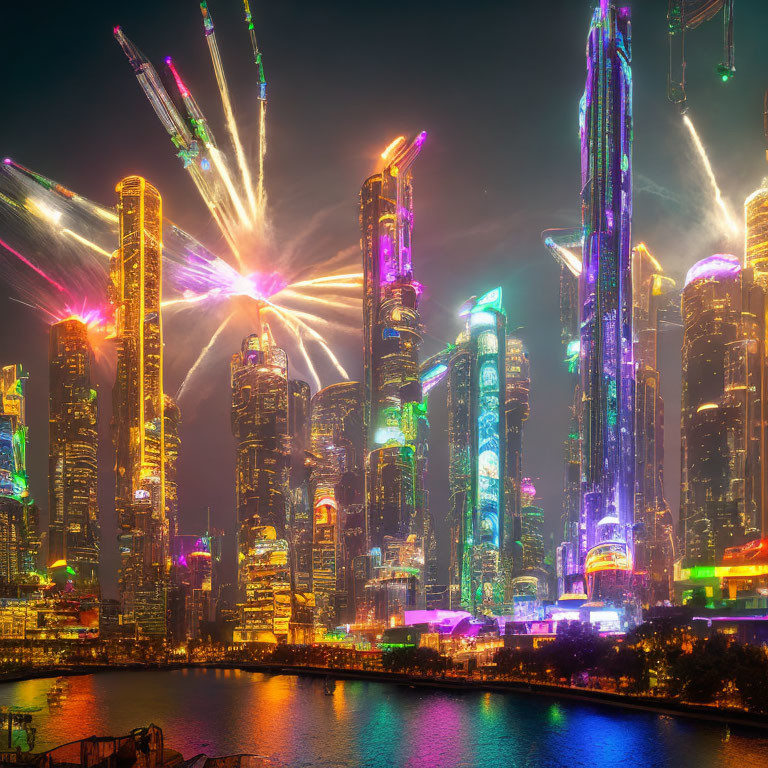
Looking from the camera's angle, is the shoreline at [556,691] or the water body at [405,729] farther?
the shoreline at [556,691]

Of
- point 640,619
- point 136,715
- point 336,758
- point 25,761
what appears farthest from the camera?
point 640,619

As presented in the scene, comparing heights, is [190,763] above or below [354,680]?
above

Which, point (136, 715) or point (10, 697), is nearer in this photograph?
point (136, 715)

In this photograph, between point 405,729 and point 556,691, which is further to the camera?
point 556,691

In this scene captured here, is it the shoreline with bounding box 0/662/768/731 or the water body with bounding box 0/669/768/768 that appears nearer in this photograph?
the water body with bounding box 0/669/768/768

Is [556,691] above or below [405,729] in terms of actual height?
below

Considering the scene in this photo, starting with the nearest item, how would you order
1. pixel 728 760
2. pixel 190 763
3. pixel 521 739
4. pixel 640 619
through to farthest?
pixel 190 763 → pixel 728 760 → pixel 521 739 → pixel 640 619

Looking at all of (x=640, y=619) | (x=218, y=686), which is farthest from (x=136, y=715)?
(x=640, y=619)

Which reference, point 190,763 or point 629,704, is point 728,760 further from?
point 190,763
